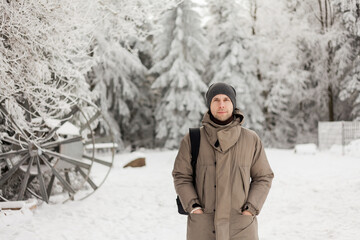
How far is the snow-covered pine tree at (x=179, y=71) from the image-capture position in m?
23.0

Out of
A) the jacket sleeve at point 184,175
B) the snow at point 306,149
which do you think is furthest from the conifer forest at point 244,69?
the jacket sleeve at point 184,175

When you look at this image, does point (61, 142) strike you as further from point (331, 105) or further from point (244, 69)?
point (331, 105)

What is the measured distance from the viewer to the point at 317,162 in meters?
15.3

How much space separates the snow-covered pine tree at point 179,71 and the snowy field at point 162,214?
11304mm

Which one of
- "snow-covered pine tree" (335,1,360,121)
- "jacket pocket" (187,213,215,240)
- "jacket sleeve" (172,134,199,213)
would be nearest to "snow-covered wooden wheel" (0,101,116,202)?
"jacket sleeve" (172,134,199,213)

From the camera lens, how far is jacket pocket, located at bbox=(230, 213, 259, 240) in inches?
118

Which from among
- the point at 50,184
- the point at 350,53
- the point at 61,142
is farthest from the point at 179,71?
the point at 61,142

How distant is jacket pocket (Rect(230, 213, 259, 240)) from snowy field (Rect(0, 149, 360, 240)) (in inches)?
132

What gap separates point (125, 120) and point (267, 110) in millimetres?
10302

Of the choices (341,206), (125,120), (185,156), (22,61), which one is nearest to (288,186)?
(341,206)

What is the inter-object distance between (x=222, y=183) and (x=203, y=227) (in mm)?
397

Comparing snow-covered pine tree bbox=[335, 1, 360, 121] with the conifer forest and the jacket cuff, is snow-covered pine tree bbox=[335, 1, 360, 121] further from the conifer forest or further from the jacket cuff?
the jacket cuff

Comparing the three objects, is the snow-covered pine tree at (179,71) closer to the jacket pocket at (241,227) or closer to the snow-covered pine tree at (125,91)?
the snow-covered pine tree at (125,91)

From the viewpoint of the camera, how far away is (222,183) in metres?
2.92
